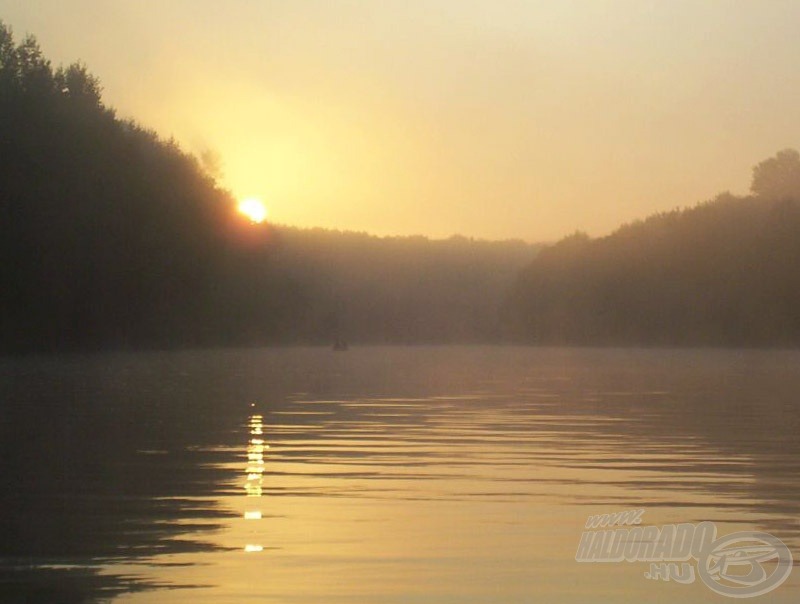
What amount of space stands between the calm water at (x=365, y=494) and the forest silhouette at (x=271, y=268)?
3025cm

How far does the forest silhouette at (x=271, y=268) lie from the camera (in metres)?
53.0

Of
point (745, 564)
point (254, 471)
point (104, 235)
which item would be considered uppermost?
point (104, 235)

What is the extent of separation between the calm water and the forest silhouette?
30246 mm

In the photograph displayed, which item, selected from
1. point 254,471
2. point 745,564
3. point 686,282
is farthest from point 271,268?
point 745,564

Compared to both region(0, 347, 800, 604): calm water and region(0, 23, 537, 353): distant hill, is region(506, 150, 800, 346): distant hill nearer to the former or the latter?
region(0, 23, 537, 353): distant hill

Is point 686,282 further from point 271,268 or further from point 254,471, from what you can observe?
point 254,471

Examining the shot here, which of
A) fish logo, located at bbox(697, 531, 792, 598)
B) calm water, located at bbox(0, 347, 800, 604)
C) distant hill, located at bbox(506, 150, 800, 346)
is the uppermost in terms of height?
distant hill, located at bbox(506, 150, 800, 346)

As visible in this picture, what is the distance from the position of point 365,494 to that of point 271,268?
273 feet

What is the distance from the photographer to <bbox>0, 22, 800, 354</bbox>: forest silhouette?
5300 cm

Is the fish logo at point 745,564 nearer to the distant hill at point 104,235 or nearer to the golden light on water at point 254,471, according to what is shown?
the golden light on water at point 254,471

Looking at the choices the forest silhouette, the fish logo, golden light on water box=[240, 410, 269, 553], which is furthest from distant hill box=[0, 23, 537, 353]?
the fish logo

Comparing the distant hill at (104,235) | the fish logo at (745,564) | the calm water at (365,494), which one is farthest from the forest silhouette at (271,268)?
the fish logo at (745,564)

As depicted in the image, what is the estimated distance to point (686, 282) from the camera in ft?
362

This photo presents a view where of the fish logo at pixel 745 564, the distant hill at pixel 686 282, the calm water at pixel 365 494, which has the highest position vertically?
the distant hill at pixel 686 282
